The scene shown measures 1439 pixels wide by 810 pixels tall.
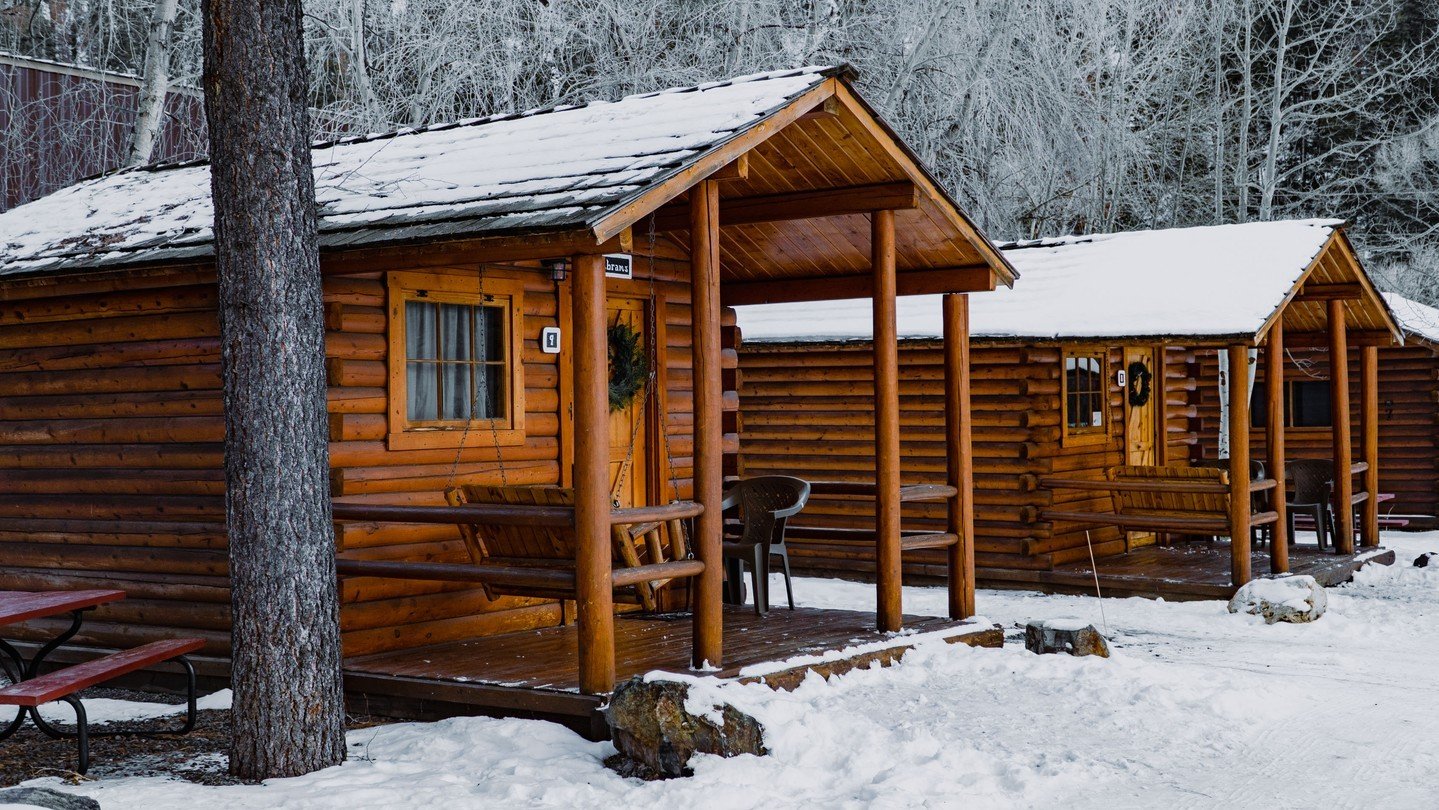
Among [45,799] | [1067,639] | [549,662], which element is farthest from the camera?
[1067,639]

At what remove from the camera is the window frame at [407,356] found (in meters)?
8.75

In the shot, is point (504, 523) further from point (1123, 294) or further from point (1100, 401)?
point (1100, 401)

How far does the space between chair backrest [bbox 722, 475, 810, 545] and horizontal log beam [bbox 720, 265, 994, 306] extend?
1400 mm

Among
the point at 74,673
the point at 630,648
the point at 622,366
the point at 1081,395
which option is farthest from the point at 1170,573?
the point at 74,673

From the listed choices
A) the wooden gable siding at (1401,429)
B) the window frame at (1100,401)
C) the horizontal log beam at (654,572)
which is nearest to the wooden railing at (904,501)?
the horizontal log beam at (654,572)

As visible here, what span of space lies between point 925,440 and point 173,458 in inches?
321

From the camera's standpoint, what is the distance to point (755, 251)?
Result: 422 inches

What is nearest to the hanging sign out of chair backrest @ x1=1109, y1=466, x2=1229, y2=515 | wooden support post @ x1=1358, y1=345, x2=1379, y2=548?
chair backrest @ x1=1109, y1=466, x2=1229, y2=515

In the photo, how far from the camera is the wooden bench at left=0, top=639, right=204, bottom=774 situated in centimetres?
623

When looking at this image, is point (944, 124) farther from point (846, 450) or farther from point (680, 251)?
point (680, 251)

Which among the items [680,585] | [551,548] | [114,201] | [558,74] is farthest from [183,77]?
[551,548]

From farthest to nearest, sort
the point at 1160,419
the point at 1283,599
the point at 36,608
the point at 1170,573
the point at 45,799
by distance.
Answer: the point at 1160,419, the point at 1170,573, the point at 1283,599, the point at 36,608, the point at 45,799

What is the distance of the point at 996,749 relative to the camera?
7066 mm

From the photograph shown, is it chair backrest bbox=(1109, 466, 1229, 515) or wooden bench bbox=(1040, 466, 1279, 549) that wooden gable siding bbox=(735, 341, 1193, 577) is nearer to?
wooden bench bbox=(1040, 466, 1279, 549)
